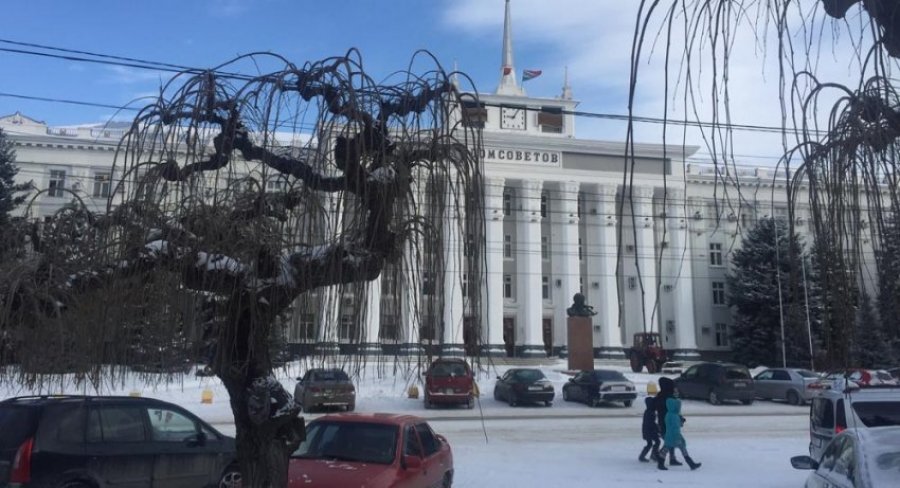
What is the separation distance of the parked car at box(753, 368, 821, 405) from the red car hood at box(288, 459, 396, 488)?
1176 inches

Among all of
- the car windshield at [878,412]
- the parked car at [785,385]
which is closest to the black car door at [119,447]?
the car windshield at [878,412]

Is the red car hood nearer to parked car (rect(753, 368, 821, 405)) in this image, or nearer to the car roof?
the car roof

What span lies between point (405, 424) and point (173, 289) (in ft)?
15.8

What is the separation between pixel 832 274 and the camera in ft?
13.3

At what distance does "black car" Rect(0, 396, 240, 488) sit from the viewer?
9367mm

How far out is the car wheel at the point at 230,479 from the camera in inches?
449

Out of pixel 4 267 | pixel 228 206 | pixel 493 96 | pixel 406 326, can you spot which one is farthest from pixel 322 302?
pixel 493 96

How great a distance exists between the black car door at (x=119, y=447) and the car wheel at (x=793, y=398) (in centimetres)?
3165

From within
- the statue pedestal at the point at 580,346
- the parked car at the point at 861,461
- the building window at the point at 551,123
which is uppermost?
the building window at the point at 551,123

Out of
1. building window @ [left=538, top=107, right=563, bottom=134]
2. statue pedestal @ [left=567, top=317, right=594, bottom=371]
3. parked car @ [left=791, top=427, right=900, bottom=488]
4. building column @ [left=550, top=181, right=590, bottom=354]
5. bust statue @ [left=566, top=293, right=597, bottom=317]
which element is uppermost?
building window @ [left=538, top=107, right=563, bottom=134]

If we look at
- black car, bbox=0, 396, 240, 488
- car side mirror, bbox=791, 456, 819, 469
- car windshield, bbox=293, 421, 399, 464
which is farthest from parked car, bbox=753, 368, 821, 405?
black car, bbox=0, 396, 240, 488

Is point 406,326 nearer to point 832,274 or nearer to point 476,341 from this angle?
point 476,341

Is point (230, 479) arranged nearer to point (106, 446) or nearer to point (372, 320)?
point (106, 446)

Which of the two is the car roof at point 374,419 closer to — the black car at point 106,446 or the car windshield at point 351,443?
the car windshield at point 351,443
